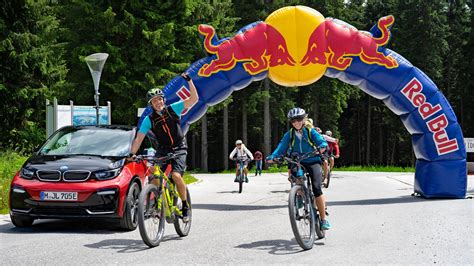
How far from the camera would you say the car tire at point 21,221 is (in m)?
9.73

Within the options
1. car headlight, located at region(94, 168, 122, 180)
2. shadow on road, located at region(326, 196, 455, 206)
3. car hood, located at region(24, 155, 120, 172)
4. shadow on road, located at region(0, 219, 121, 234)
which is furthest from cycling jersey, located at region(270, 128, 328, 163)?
shadow on road, located at region(326, 196, 455, 206)

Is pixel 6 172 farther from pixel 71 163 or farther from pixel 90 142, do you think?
pixel 71 163

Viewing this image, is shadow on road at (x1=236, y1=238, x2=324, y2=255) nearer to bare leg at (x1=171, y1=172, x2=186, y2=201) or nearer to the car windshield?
bare leg at (x1=171, y1=172, x2=186, y2=201)

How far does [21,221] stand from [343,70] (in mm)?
8273

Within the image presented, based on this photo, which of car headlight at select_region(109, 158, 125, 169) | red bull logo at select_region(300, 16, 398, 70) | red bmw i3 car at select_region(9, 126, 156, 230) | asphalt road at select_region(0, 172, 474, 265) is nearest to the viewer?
asphalt road at select_region(0, 172, 474, 265)

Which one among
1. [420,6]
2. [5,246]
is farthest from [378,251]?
[420,6]

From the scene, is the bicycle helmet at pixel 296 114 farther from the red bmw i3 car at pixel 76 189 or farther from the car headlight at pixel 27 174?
the car headlight at pixel 27 174

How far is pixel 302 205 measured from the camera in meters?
8.11

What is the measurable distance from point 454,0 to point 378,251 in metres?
49.8

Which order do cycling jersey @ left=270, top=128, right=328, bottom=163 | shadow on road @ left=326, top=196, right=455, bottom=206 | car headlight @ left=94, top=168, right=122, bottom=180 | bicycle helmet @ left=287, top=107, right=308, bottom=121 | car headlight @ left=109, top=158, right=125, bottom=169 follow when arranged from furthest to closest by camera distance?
shadow on road @ left=326, top=196, right=455, bottom=206 → car headlight @ left=109, top=158, right=125, bottom=169 → car headlight @ left=94, top=168, right=122, bottom=180 → cycling jersey @ left=270, top=128, right=328, bottom=163 → bicycle helmet @ left=287, top=107, right=308, bottom=121

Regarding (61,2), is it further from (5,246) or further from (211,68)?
(5,246)

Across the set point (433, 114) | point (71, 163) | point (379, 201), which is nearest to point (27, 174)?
point (71, 163)

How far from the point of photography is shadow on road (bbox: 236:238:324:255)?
7823mm

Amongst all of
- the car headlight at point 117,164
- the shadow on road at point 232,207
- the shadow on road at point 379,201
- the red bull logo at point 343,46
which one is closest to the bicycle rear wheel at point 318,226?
the car headlight at point 117,164
